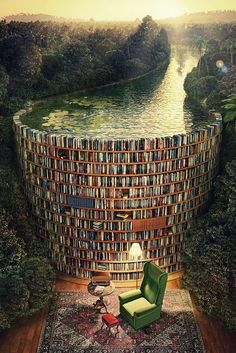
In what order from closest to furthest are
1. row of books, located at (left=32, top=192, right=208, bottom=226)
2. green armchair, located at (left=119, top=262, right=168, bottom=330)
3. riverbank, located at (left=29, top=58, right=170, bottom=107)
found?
green armchair, located at (left=119, top=262, right=168, bottom=330) < row of books, located at (left=32, top=192, right=208, bottom=226) < riverbank, located at (left=29, top=58, right=170, bottom=107)

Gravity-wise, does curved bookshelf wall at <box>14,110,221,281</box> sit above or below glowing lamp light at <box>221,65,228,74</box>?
below

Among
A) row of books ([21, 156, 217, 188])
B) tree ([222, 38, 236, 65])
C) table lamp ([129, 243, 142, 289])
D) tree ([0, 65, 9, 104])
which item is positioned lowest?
table lamp ([129, 243, 142, 289])

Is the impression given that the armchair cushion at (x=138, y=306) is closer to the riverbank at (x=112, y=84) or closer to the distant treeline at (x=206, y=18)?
the riverbank at (x=112, y=84)

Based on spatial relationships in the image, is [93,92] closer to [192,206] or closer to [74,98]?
[74,98]

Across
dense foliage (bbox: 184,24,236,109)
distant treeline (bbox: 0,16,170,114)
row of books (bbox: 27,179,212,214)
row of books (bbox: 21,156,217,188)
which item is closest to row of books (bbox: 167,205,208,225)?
row of books (bbox: 27,179,212,214)

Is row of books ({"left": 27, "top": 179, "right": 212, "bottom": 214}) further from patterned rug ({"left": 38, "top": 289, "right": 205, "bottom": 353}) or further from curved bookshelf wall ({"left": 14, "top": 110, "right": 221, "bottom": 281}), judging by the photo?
patterned rug ({"left": 38, "top": 289, "right": 205, "bottom": 353})

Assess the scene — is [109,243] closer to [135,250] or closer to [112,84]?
[135,250]

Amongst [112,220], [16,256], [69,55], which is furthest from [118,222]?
[69,55]

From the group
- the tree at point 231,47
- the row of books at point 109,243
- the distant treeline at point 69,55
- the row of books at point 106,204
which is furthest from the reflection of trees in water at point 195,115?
the tree at point 231,47
